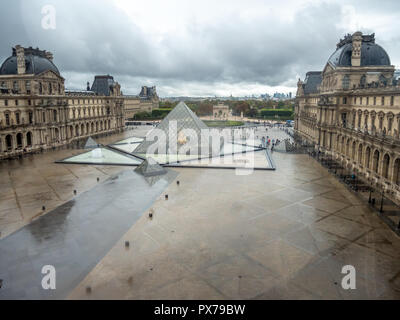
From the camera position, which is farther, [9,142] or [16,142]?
[9,142]

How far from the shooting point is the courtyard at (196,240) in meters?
12.8

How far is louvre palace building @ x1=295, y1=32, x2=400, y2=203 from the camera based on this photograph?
26.6m

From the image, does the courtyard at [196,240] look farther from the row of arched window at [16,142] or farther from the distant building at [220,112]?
the distant building at [220,112]

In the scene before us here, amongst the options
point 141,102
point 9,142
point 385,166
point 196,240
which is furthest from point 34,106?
point 141,102

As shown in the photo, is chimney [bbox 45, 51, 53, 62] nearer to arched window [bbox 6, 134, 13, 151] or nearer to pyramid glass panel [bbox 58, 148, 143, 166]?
arched window [bbox 6, 134, 13, 151]

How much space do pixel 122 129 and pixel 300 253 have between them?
223ft

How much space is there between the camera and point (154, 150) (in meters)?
43.2

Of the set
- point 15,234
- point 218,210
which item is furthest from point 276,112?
point 15,234

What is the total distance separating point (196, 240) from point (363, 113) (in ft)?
88.1

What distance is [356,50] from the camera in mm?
38656

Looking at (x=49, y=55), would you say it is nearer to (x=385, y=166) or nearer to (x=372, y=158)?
(x=372, y=158)

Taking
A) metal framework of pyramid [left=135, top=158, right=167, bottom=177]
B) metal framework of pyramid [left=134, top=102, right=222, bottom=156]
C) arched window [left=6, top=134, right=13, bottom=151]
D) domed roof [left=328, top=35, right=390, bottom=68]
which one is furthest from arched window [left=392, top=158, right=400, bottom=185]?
arched window [left=6, top=134, right=13, bottom=151]

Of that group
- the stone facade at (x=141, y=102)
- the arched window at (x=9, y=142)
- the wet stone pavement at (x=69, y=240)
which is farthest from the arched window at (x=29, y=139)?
the stone facade at (x=141, y=102)
